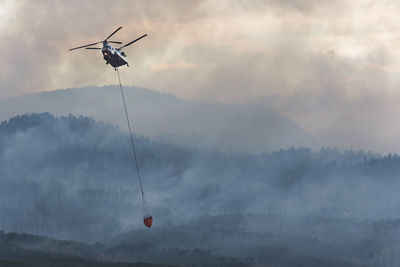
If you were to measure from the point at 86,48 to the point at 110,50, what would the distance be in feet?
28.8

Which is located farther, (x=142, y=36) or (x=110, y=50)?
(x=110, y=50)

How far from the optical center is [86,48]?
19912 cm

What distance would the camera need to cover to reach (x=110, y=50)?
198875mm

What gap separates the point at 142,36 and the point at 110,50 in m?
20.9

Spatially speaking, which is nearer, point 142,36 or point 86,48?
point 142,36

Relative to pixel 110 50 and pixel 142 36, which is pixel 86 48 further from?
pixel 142 36

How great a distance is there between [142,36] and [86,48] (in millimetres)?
27398

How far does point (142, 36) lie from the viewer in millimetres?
182875

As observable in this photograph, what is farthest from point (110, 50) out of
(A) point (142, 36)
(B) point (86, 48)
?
(A) point (142, 36)
